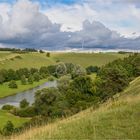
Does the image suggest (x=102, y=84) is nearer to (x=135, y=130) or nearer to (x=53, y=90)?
(x=53, y=90)

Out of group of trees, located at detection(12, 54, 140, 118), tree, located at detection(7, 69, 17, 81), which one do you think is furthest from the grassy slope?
tree, located at detection(7, 69, 17, 81)

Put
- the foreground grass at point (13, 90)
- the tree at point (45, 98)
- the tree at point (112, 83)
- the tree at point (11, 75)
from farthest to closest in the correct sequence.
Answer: the tree at point (11, 75)
the foreground grass at point (13, 90)
the tree at point (45, 98)
the tree at point (112, 83)

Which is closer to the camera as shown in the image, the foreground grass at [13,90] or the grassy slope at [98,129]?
the grassy slope at [98,129]

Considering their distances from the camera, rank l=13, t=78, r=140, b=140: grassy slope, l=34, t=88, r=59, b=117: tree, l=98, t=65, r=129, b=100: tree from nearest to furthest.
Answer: l=13, t=78, r=140, b=140: grassy slope, l=98, t=65, r=129, b=100: tree, l=34, t=88, r=59, b=117: tree

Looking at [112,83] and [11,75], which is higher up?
[112,83]

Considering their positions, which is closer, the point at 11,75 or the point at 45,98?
the point at 45,98

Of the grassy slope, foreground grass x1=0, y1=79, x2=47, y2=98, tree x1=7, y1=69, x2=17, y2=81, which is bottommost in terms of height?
foreground grass x1=0, y1=79, x2=47, y2=98

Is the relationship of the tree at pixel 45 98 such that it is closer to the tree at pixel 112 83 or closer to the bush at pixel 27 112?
the bush at pixel 27 112

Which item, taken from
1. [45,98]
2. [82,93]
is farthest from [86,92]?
[45,98]

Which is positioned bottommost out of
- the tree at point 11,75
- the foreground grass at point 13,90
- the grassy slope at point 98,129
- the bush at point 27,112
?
the foreground grass at point 13,90

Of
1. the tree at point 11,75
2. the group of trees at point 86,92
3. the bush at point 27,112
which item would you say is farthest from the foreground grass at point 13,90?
the bush at point 27,112

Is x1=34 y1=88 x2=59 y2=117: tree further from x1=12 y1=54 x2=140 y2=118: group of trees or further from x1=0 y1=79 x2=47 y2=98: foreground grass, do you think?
x1=0 y1=79 x2=47 y2=98: foreground grass

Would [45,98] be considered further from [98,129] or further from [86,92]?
[98,129]

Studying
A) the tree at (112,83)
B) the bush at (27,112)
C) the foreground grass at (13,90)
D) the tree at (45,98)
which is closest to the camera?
the tree at (112,83)
